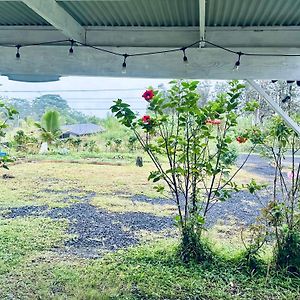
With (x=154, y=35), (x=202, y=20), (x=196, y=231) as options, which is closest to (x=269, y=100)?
(x=202, y=20)

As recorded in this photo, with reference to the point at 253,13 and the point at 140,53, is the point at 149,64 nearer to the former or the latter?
the point at 140,53

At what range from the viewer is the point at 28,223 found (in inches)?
149

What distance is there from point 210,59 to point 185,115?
2.29 feet

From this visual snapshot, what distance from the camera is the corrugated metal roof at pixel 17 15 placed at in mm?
1947

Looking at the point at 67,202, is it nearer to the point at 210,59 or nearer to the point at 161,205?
the point at 161,205

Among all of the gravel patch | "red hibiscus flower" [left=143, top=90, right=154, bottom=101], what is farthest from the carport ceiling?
the gravel patch

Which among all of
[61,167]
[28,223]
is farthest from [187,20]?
[61,167]

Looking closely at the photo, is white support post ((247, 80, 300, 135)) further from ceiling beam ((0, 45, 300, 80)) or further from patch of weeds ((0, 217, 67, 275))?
patch of weeds ((0, 217, 67, 275))

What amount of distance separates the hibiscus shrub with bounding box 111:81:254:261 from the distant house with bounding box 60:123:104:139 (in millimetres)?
1449

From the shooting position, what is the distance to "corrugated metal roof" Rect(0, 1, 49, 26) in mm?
1947

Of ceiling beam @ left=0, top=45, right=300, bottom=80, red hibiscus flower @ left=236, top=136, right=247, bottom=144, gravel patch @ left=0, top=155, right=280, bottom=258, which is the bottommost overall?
gravel patch @ left=0, top=155, right=280, bottom=258

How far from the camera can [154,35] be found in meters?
2.24

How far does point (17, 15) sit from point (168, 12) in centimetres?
93

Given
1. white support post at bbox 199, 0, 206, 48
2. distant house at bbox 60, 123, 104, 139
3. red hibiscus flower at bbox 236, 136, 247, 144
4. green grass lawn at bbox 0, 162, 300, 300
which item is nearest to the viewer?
white support post at bbox 199, 0, 206, 48
